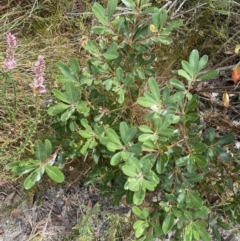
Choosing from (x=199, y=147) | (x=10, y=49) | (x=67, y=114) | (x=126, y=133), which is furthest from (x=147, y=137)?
(x=10, y=49)

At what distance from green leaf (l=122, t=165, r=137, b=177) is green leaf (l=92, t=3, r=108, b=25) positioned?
1.71 ft

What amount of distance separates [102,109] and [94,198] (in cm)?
67

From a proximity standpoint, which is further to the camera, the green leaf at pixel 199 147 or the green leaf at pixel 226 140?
the green leaf at pixel 226 140

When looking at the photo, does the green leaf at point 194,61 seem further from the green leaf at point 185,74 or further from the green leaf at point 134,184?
the green leaf at point 134,184

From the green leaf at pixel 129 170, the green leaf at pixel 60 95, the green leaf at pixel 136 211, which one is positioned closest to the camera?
the green leaf at pixel 129 170

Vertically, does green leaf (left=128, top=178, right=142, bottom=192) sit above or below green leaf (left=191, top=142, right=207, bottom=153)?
below

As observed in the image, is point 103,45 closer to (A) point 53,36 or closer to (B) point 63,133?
(B) point 63,133

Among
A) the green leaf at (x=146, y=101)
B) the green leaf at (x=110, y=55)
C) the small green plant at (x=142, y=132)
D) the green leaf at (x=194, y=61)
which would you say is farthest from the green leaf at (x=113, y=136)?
the green leaf at (x=194, y=61)

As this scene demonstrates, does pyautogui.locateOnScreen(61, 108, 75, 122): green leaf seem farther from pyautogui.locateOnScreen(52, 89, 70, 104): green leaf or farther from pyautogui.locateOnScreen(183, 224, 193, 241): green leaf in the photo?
pyautogui.locateOnScreen(183, 224, 193, 241): green leaf

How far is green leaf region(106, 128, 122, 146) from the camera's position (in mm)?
1534

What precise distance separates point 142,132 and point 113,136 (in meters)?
0.17

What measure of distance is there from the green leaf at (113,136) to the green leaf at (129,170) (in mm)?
100

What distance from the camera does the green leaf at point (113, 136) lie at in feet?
5.03

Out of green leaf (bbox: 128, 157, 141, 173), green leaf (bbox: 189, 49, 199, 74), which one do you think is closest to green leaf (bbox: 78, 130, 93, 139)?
green leaf (bbox: 128, 157, 141, 173)
